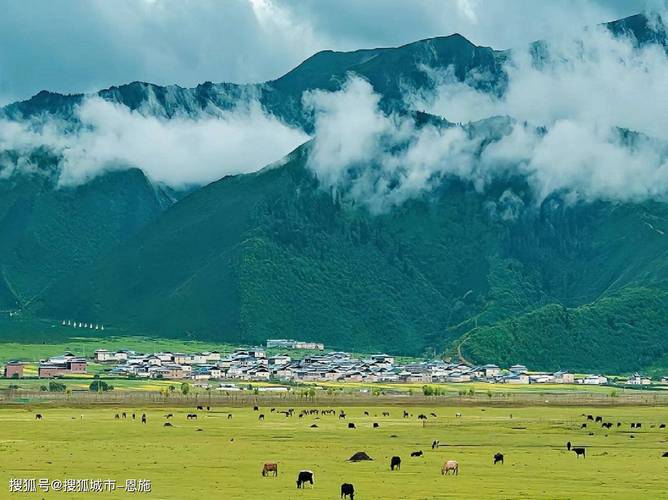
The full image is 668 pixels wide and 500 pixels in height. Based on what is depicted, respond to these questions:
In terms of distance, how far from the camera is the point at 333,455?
96875mm

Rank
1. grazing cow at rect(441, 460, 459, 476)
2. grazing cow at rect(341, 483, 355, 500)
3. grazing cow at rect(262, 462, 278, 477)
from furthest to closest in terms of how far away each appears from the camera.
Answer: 1. grazing cow at rect(441, 460, 459, 476)
2. grazing cow at rect(262, 462, 278, 477)
3. grazing cow at rect(341, 483, 355, 500)

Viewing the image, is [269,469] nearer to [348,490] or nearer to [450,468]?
[450,468]

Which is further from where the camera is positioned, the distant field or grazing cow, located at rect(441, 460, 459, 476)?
grazing cow, located at rect(441, 460, 459, 476)

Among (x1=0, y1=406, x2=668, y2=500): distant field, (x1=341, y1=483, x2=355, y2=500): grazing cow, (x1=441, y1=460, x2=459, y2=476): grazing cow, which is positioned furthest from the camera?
(x1=441, y1=460, x2=459, y2=476): grazing cow

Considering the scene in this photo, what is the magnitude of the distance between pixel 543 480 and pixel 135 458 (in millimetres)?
26896

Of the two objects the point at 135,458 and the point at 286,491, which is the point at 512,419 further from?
the point at 286,491

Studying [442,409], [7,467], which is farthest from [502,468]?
[442,409]

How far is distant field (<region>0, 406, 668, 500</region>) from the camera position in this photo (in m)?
75.4

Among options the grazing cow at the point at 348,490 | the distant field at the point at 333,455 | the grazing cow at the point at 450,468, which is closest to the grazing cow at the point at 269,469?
the distant field at the point at 333,455

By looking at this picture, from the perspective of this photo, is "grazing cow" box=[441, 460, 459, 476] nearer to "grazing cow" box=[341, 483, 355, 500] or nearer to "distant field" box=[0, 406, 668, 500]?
→ "distant field" box=[0, 406, 668, 500]

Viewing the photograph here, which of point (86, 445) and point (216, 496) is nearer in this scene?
point (216, 496)

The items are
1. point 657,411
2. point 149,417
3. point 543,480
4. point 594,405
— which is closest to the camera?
point 543,480

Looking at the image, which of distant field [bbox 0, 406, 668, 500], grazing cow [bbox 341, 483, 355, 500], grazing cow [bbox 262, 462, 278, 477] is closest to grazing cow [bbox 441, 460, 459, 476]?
distant field [bbox 0, 406, 668, 500]

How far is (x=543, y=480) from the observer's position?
80750 millimetres
